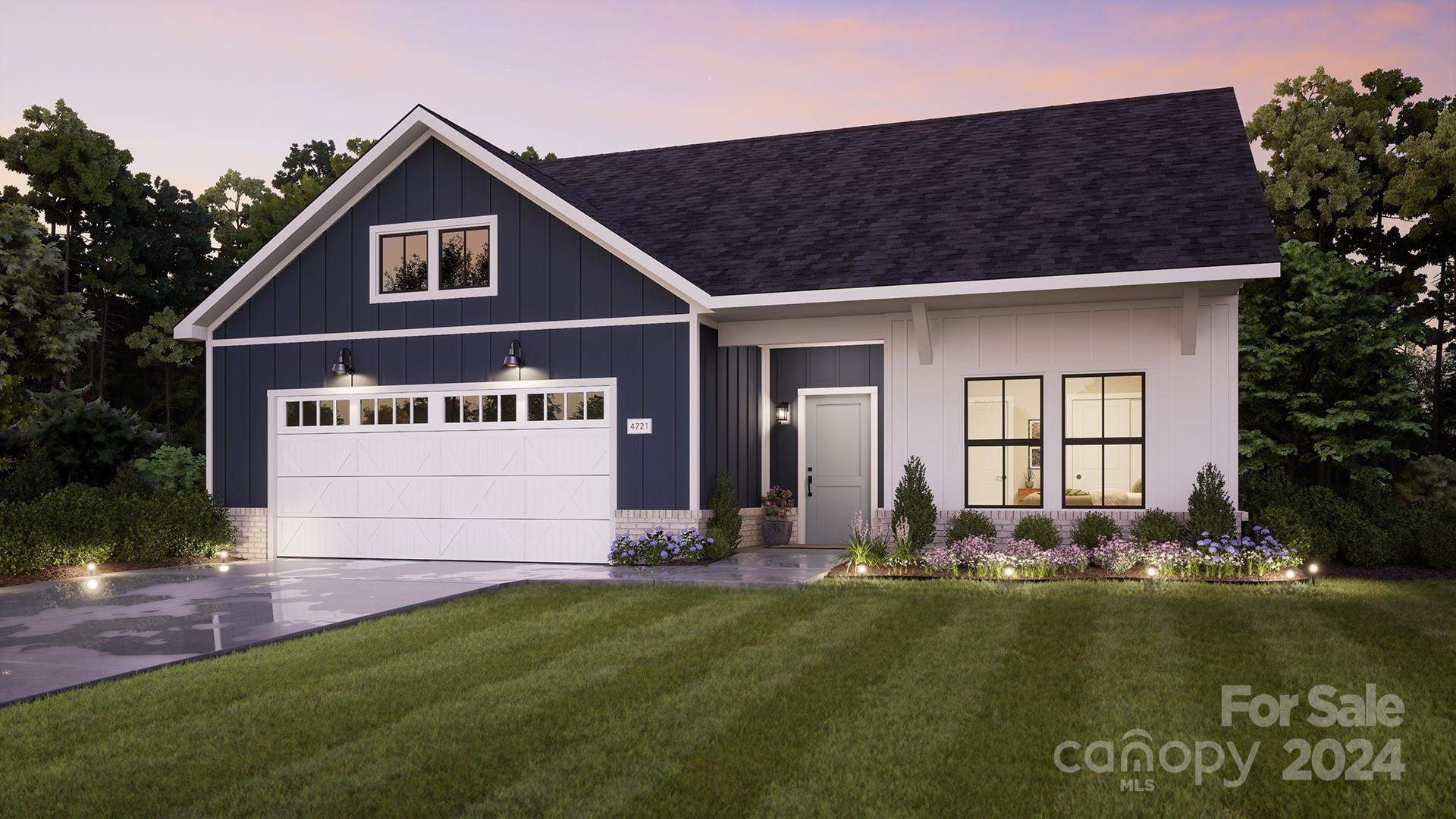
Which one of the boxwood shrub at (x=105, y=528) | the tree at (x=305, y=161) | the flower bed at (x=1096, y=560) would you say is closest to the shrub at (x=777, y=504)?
the flower bed at (x=1096, y=560)

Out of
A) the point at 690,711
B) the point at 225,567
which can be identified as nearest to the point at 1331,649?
the point at 690,711

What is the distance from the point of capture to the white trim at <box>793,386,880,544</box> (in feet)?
48.4

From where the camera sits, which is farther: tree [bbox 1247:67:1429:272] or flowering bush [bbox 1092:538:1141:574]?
tree [bbox 1247:67:1429:272]

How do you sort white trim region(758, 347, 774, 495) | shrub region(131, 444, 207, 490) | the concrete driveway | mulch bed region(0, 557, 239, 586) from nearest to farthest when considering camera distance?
the concrete driveway, mulch bed region(0, 557, 239, 586), white trim region(758, 347, 774, 495), shrub region(131, 444, 207, 490)

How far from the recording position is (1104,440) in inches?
480

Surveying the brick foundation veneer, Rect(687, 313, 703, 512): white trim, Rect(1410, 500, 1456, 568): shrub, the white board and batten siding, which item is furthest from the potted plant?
Rect(1410, 500, 1456, 568): shrub

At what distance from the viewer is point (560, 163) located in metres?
18.8

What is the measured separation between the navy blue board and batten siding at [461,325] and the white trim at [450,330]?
50mm

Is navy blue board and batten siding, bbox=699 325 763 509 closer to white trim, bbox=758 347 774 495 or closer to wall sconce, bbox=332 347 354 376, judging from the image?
white trim, bbox=758 347 774 495

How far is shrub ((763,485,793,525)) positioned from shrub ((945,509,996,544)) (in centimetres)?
332

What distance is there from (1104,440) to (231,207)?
35.1 meters

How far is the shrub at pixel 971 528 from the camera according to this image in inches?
471

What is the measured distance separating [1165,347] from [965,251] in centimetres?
259

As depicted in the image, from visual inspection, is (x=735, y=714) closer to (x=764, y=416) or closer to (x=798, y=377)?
(x=764, y=416)
